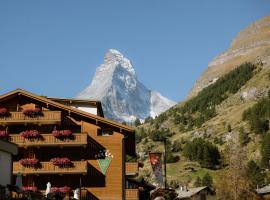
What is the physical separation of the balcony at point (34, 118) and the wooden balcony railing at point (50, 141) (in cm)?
120

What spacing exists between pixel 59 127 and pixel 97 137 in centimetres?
348

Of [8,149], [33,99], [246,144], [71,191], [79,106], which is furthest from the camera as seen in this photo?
[246,144]

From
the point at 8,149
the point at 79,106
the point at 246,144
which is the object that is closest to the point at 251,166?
the point at 246,144

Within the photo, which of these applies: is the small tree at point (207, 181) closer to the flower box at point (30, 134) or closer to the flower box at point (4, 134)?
the flower box at point (30, 134)

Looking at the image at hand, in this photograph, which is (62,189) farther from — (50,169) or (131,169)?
(131,169)

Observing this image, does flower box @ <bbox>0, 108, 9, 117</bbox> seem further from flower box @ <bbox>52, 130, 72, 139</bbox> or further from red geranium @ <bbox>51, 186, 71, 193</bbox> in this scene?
red geranium @ <bbox>51, 186, 71, 193</bbox>

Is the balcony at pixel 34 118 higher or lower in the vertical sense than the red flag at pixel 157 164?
higher

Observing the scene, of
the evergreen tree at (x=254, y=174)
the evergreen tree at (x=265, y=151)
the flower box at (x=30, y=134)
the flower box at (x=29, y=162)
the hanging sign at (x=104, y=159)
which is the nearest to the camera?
the flower box at (x=29, y=162)

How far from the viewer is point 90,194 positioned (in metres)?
51.2

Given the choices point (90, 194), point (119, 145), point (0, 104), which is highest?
point (0, 104)

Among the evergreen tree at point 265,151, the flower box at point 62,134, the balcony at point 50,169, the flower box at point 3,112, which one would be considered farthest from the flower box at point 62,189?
the evergreen tree at point 265,151

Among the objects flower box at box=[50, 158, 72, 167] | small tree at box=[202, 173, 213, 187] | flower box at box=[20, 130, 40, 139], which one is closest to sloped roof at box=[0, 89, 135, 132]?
flower box at box=[20, 130, 40, 139]

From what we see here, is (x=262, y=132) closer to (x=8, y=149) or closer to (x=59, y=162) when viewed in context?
(x=59, y=162)

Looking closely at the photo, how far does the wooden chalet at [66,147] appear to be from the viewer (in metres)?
51.2
